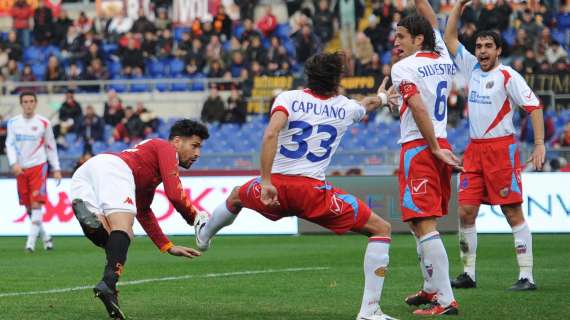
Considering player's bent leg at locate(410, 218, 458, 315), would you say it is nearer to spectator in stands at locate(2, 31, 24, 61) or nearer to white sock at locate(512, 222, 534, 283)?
white sock at locate(512, 222, 534, 283)

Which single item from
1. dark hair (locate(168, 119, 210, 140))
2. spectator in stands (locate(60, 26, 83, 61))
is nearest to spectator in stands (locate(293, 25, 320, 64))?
spectator in stands (locate(60, 26, 83, 61))

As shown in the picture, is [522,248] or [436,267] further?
[522,248]

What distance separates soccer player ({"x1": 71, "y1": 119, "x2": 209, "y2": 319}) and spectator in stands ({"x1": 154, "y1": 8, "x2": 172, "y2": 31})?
23.0 metres

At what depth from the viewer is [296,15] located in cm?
2931

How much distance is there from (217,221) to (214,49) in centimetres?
2046

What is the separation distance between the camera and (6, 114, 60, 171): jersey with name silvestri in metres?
17.7

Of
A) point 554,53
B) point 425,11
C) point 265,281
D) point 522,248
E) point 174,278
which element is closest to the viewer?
point 425,11

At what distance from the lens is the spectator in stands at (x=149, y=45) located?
30359 mm

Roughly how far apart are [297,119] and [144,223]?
1.73 metres

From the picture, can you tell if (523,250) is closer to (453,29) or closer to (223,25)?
(453,29)

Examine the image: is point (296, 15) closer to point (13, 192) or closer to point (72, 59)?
point (72, 59)

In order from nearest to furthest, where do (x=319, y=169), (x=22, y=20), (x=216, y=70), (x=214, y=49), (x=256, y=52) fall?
(x=319, y=169), (x=256, y=52), (x=216, y=70), (x=214, y=49), (x=22, y=20)

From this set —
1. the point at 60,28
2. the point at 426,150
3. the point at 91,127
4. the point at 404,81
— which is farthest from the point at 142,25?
the point at 404,81

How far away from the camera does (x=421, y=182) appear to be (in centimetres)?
898
